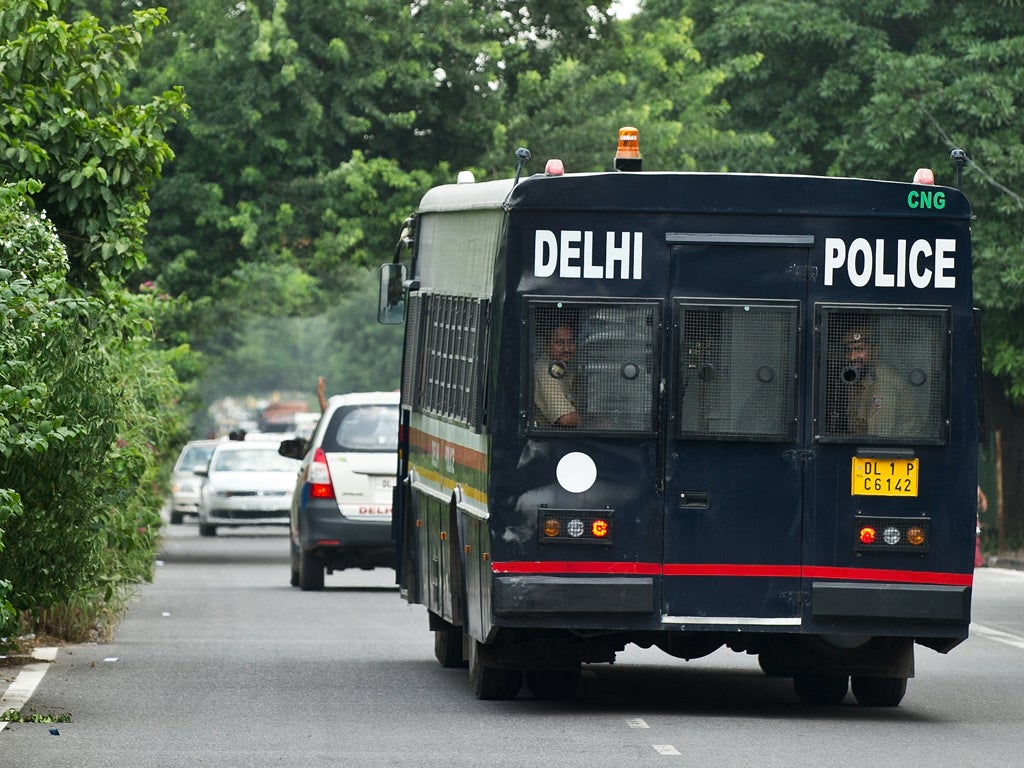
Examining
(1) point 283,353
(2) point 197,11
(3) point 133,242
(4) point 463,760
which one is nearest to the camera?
(4) point 463,760

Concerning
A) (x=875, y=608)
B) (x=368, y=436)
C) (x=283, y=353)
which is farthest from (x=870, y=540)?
(x=283, y=353)

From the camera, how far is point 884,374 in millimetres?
12445

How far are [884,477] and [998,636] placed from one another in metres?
7.16

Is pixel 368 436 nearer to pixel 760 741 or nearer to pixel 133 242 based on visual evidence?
pixel 133 242

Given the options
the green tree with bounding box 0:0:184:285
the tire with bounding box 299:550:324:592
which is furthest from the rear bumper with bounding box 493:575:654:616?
the tire with bounding box 299:550:324:592

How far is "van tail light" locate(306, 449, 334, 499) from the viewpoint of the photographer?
2383 cm

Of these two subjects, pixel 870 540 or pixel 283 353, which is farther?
pixel 283 353

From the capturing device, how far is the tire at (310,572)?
79.9 ft

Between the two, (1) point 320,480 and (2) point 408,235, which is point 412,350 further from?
(1) point 320,480

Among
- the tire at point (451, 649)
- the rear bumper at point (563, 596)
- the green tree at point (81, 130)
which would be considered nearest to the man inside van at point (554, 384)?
the rear bumper at point (563, 596)

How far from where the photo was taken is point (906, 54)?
3412cm

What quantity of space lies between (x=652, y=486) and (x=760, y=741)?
143cm

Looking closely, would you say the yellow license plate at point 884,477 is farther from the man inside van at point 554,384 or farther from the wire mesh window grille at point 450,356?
the wire mesh window grille at point 450,356

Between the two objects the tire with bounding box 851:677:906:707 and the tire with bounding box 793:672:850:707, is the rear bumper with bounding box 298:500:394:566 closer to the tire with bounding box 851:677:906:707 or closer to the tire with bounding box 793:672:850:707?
the tire with bounding box 793:672:850:707
